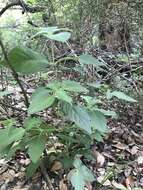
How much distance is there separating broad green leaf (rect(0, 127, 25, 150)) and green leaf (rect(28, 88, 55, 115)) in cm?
17

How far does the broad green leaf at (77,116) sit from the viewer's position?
2258mm

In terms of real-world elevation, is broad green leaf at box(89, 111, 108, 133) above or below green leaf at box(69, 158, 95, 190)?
above

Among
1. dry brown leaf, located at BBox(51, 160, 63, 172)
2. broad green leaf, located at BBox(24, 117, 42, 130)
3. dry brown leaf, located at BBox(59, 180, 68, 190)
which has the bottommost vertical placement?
dry brown leaf, located at BBox(59, 180, 68, 190)

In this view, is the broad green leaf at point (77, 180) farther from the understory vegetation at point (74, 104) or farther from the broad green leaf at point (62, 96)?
the broad green leaf at point (62, 96)

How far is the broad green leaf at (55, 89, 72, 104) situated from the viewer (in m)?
2.14

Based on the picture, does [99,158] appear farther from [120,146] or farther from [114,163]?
[120,146]

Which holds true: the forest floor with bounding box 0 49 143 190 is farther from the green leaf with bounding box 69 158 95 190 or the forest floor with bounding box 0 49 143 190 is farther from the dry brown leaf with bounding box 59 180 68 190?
the green leaf with bounding box 69 158 95 190

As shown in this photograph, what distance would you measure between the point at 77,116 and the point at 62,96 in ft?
0.55

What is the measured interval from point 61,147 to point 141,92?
46.2 inches

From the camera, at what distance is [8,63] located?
2.38m

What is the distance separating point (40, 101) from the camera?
2.23 meters

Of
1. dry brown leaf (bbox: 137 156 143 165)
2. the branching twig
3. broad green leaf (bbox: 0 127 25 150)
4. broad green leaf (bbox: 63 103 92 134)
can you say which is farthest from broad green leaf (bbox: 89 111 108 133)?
dry brown leaf (bbox: 137 156 143 165)

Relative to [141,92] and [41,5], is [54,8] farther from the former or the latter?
[141,92]

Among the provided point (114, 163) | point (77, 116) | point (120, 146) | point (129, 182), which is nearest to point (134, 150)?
point (120, 146)
